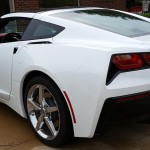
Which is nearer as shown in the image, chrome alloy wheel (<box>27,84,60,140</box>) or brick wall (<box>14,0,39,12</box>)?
chrome alloy wheel (<box>27,84,60,140</box>)

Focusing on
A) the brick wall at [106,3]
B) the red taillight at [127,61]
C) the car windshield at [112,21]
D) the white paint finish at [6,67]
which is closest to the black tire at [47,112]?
the white paint finish at [6,67]

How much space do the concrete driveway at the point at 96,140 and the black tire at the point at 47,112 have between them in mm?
143

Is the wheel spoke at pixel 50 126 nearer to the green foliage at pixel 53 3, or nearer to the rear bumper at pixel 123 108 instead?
the rear bumper at pixel 123 108

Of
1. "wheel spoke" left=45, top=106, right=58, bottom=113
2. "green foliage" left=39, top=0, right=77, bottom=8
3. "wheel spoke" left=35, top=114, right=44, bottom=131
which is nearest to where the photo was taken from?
"wheel spoke" left=45, top=106, right=58, bottom=113

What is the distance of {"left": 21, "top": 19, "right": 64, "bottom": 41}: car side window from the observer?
3890 mm

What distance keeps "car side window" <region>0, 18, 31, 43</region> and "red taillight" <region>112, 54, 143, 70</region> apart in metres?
1.79

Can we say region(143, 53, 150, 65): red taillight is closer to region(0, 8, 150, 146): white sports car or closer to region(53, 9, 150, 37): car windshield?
region(0, 8, 150, 146): white sports car

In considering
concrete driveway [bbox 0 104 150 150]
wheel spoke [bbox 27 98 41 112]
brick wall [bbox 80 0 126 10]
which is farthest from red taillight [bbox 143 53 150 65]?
brick wall [bbox 80 0 126 10]

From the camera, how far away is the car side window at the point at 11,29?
15.5ft

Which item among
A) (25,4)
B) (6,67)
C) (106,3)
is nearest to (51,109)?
(6,67)

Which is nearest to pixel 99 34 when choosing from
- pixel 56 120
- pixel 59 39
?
pixel 59 39

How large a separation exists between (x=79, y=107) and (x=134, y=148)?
0.83m

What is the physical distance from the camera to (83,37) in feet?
11.8

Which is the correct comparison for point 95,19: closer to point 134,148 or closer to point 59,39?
point 59,39
